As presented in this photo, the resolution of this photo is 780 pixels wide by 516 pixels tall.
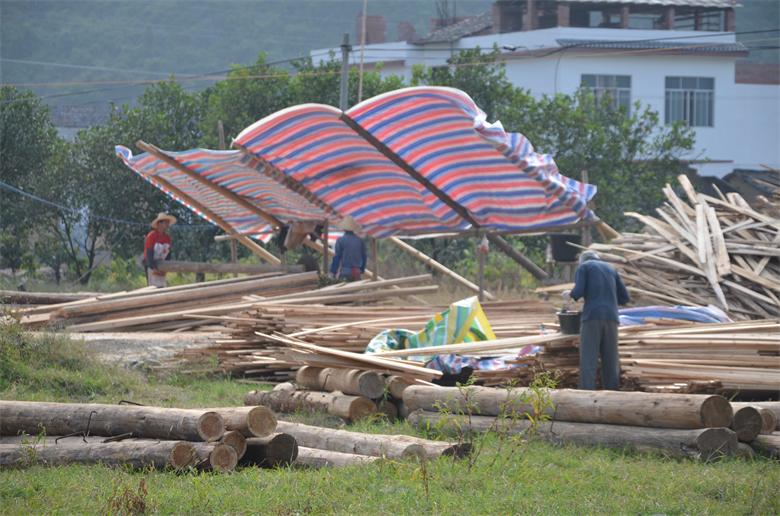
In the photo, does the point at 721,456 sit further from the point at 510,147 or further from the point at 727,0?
the point at 727,0

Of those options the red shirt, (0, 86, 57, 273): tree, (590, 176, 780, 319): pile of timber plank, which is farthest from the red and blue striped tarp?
(0, 86, 57, 273): tree

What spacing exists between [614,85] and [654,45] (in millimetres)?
2565

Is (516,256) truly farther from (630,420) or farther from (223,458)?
(223,458)

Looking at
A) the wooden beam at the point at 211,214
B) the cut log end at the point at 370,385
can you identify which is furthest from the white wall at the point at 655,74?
the cut log end at the point at 370,385

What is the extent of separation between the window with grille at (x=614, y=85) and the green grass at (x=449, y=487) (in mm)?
36069

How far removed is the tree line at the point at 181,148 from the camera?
25.9 metres

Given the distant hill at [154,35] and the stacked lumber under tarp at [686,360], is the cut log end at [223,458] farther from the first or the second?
the distant hill at [154,35]

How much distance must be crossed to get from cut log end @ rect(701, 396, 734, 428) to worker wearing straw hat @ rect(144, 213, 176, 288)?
1159cm

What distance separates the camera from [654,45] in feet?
144

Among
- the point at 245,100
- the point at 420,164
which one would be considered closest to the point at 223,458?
the point at 420,164

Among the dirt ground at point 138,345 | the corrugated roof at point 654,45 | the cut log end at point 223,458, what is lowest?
the dirt ground at point 138,345

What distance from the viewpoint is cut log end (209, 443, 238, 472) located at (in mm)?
7270

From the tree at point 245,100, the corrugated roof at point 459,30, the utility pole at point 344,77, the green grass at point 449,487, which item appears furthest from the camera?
the corrugated roof at point 459,30

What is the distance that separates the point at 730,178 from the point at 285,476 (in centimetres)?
3327
